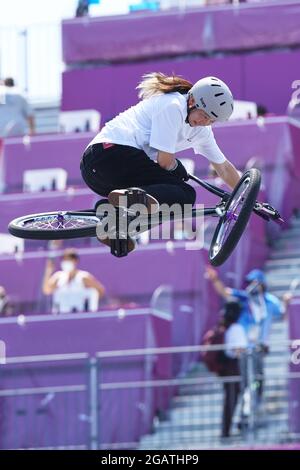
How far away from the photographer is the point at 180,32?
71.0ft

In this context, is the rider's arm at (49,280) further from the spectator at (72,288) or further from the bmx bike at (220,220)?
the bmx bike at (220,220)

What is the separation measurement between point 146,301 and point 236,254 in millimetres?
1072

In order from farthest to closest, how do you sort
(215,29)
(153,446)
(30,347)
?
(215,29), (30,347), (153,446)

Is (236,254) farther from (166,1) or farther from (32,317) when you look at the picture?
(166,1)

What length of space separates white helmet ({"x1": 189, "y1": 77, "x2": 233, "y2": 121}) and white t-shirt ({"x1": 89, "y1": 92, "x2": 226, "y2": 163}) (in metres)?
0.17

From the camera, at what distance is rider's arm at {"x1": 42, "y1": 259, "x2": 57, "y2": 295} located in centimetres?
1752

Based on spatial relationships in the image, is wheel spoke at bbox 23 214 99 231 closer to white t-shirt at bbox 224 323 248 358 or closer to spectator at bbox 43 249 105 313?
white t-shirt at bbox 224 323 248 358

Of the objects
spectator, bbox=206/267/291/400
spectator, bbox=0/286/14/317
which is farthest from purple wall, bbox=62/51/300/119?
spectator, bbox=206/267/291/400

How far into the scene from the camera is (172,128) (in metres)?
12.0

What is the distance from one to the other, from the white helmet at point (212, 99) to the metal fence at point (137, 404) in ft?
14.4

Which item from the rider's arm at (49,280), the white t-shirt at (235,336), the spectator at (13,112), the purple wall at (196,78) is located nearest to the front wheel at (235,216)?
the white t-shirt at (235,336)

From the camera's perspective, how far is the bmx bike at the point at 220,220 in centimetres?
1207
